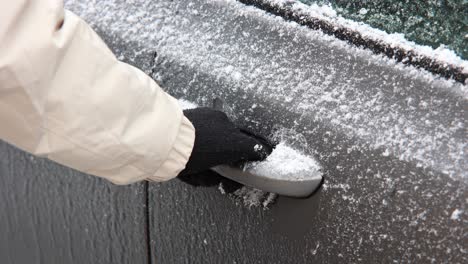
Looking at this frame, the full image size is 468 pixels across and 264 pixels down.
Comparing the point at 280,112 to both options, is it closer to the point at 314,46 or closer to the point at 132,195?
the point at 314,46

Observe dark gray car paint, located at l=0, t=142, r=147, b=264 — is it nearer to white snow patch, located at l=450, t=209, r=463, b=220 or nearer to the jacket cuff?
the jacket cuff

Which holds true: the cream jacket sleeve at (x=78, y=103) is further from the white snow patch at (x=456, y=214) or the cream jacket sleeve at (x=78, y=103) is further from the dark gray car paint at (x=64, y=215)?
the white snow patch at (x=456, y=214)

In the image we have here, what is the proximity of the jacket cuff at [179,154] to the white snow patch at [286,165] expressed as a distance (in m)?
0.13

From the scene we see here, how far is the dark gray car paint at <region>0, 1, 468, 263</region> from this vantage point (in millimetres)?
1060

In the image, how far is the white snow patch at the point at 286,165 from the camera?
1184 mm

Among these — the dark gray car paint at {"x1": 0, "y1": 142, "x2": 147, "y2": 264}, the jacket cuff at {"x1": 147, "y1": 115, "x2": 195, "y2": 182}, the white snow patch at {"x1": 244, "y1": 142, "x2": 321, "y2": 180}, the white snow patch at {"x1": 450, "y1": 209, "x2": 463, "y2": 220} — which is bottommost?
the dark gray car paint at {"x1": 0, "y1": 142, "x2": 147, "y2": 264}

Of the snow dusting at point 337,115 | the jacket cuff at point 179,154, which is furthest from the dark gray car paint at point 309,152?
the jacket cuff at point 179,154

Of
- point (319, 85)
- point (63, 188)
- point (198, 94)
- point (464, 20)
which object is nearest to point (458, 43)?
point (464, 20)

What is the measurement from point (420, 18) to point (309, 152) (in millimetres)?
330

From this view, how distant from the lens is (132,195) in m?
1.59

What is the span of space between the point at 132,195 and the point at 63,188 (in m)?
0.33

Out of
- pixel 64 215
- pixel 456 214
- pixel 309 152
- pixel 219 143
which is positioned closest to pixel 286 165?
pixel 309 152

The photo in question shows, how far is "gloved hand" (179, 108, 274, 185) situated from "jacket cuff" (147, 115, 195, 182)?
30 millimetres

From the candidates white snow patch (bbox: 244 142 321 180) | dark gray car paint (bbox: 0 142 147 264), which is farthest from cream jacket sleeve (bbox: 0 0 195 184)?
dark gray car paint (bbox: 0 142 147 264)
